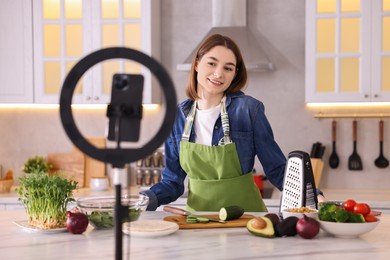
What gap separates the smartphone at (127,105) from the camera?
0.86 meters

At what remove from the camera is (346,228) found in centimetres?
168

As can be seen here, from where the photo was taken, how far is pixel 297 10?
405cm

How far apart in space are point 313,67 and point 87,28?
1518 mm

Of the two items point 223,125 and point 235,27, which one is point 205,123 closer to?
point 223,125

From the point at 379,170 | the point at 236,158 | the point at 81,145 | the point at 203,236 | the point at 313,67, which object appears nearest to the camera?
the point at 81,145

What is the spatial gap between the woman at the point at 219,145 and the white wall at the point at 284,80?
1.64 m

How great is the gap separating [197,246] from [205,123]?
950 millimetres

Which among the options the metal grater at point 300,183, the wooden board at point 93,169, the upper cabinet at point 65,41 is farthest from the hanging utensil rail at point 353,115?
the metal grater at point 300,183

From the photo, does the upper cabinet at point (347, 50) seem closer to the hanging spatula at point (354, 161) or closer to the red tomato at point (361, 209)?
the hanging spatula at point (354, 161)

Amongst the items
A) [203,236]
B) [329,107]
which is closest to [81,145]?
[203,236]

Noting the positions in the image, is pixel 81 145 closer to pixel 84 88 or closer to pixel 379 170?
pixel 84 88

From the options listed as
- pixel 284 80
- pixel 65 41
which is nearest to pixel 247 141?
pixel 284 80

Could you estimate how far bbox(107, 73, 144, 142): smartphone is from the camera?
0.86 meters

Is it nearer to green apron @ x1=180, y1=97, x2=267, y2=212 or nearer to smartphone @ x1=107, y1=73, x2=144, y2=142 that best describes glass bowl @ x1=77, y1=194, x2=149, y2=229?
green apron @ x1=180, y1=97, x2=267, y2=212
